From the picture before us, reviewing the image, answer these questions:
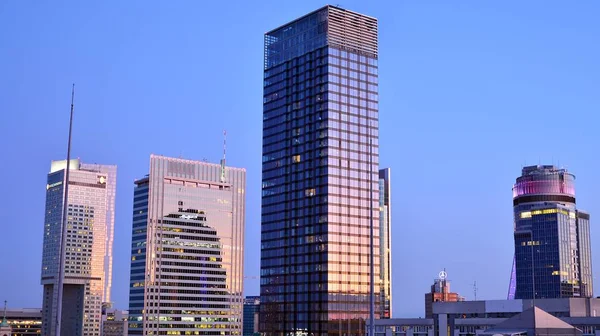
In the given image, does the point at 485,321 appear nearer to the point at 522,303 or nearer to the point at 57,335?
the point at 522,303

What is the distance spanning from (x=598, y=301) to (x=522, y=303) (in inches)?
716

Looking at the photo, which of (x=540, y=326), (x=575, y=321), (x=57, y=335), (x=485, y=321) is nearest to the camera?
(x=57, y=335)

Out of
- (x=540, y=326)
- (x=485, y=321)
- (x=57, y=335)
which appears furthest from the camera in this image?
(x=485, y=321)

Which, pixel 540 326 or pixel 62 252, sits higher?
pixel 62 252

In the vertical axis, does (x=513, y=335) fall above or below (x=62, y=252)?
below

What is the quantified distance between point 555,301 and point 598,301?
42.8ft

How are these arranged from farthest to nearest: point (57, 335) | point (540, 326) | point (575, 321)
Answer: point (575, 321) < point (540, 326) < point (57, 335)

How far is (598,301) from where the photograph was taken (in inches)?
7835

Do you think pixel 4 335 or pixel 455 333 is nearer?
pixel 4 335

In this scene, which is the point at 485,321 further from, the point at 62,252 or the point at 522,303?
the point at 62,252

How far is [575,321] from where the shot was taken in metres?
176

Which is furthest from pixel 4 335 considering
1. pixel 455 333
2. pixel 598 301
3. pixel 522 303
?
pixel 598 301

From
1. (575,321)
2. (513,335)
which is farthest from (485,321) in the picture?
(513,335)

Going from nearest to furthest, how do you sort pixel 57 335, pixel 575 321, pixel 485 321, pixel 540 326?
pixel 57 335, pixel 540 326, pixel 575 321, pixel 485 321
